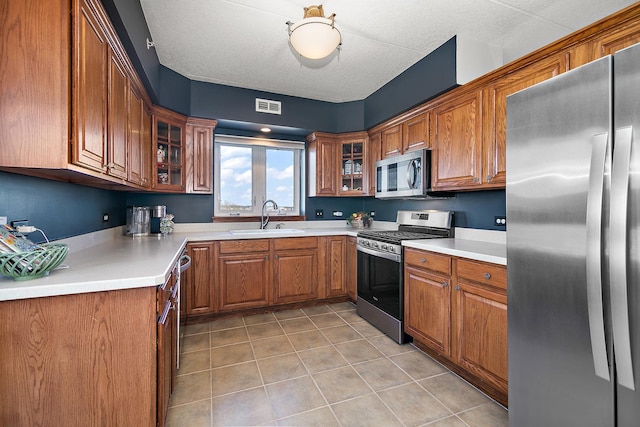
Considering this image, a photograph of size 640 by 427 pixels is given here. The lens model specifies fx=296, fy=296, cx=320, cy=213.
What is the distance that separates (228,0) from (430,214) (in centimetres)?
254

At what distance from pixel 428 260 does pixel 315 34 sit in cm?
183

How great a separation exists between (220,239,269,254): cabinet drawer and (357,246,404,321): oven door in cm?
107

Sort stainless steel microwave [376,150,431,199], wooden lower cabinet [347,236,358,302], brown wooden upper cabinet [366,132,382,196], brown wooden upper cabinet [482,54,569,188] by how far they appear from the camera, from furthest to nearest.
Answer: brown wooden upper cabinet [366,132,382,196] → wooden lower cabinet [347,236,358,302] → stainless steel microwave [376,150,431,199] → brown wooden upper cabinet [482,54,569,188]

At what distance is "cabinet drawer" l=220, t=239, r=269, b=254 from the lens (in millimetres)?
3139

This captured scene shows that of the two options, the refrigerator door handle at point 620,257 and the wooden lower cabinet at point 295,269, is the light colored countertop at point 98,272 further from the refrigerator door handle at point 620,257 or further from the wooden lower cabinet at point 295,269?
the refrigerator door handle at point 620,257

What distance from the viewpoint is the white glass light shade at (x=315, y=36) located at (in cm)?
186

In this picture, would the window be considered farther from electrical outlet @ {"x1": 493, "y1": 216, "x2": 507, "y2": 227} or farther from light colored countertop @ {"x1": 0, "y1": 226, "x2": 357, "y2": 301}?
electrical outlet @ {"x1": 493, "y1": 216, "x2": 507, "y2": 227}

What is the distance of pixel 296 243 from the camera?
11.3 feet

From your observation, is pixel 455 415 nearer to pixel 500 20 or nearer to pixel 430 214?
pixel 430 214

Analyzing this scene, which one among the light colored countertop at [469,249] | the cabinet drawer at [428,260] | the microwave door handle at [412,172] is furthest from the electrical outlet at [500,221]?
the microwave door handle at [412,172]

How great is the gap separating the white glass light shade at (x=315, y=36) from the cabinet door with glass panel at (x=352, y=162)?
1.96 metres

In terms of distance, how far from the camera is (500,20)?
7.31ft

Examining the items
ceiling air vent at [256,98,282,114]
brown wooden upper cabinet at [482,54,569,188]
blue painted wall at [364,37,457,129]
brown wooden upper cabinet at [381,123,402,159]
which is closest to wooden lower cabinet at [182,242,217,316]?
ceiling air vent at [256,98,282,114]

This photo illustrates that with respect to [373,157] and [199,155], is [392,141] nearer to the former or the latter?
[373,157]
